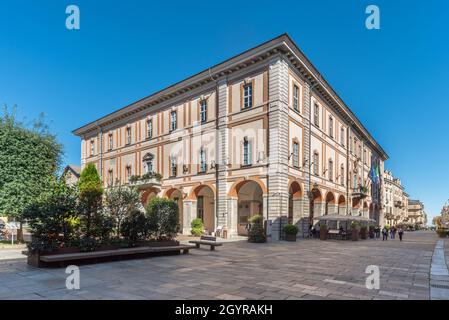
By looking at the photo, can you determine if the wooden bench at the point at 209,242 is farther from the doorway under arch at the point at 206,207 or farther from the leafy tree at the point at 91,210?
the doorway under arch at the point at 206,207

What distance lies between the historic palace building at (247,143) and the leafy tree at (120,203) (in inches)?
456

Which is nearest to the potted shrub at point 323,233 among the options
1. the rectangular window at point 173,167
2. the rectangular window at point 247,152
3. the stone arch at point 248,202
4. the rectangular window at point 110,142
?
the stone arch at point 248,202

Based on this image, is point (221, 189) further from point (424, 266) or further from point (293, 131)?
point (424, 266)

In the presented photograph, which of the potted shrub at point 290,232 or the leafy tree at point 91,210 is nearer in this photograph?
the leafy tree at point 91,210

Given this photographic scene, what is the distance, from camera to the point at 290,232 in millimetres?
21422

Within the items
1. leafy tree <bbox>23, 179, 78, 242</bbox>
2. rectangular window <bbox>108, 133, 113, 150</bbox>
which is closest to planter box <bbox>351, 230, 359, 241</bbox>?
leafy tree <bbox>23, 179, 78, 242</bbox>

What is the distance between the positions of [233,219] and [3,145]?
15.7 metres

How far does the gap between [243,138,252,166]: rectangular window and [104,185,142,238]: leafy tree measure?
12457 mm

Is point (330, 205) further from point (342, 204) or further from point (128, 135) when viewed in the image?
point (128, 135)

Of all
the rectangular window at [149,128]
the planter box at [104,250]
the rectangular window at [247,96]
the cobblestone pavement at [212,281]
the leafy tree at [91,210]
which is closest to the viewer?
the cobblestone pavement at [212,281]

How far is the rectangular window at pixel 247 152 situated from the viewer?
24.0m

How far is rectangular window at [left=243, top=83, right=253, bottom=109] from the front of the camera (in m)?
24.6

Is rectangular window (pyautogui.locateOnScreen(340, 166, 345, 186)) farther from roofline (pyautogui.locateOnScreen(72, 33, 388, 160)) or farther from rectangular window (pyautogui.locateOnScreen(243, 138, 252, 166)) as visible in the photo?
rectangular window (pyautogui.locateOnScreen(243, 138, 252, 166))
